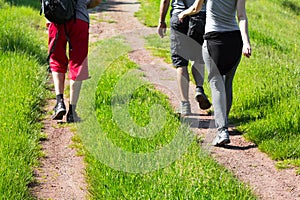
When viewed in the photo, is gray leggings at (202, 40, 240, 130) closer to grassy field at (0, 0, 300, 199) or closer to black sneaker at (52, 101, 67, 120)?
grassy field at (0, 0, 300, 199)

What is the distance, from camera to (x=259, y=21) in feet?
48.6

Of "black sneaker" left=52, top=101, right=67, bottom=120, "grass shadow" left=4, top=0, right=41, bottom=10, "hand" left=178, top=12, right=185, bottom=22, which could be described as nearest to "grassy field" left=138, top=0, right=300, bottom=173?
"hand" left=178, top=12, right=185, bottom=22

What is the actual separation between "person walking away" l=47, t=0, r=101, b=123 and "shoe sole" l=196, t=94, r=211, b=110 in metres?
1.35

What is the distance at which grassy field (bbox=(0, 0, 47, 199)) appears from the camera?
4.50m

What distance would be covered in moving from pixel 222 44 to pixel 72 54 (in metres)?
1.80

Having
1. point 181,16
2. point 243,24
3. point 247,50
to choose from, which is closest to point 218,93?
point 247,50

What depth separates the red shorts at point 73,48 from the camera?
6.30 metres

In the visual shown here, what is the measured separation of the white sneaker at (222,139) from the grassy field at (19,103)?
1.77 metres

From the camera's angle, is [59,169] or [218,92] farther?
[218,92]

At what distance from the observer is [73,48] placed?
6359 mm

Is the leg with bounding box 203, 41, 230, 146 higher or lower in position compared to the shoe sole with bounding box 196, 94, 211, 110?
higher

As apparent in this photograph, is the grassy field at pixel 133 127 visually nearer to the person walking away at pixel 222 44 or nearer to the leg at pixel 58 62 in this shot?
the leg at pixel 58 62

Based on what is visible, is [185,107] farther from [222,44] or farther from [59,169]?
[59,169]

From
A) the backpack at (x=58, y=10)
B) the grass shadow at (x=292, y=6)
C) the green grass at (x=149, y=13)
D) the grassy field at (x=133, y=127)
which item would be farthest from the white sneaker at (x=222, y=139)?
the grass shadow at (x=292, y=6)
